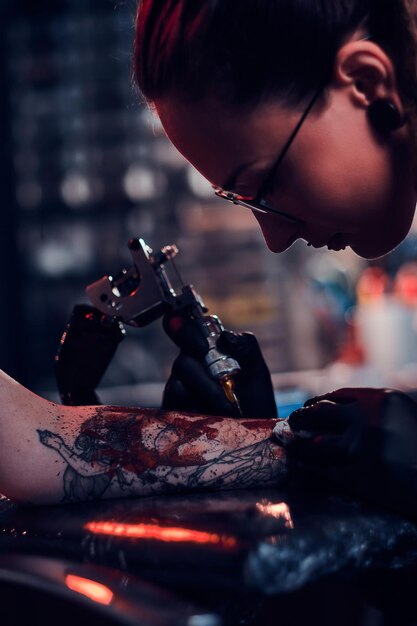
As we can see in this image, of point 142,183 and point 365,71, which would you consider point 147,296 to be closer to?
point 365,71

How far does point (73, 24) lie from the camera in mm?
3602

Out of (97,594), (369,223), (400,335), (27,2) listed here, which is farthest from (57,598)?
(27,2)

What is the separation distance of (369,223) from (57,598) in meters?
0.50

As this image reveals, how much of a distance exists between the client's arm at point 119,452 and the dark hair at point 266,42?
325 mm

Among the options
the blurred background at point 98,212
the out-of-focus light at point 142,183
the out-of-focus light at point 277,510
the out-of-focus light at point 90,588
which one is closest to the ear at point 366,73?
the out-of-focus light at point 277,510

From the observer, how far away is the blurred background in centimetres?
348

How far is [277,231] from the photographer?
2.76 feet

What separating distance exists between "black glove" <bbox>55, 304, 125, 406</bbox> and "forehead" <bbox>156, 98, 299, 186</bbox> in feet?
0.85

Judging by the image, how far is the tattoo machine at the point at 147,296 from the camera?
0.85 metres

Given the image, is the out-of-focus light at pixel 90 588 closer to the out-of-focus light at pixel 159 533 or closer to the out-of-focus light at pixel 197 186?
the out-of-focus light at pixel 159 533

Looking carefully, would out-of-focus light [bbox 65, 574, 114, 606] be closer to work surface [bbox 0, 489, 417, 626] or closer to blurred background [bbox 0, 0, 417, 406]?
work surface [bbox 0, 489, 417, 626]

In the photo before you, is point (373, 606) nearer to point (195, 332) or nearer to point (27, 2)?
point (195, 332)

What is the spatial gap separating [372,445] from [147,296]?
0.39 m

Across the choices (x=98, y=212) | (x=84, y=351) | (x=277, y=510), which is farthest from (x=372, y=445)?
(x=98, y=212)
